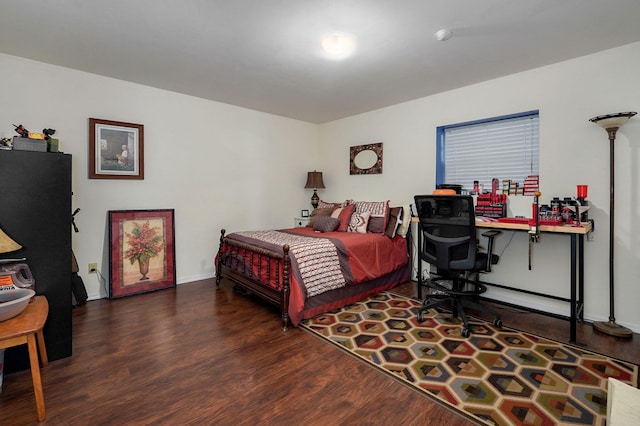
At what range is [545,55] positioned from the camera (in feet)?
9.45

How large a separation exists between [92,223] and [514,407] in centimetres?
418

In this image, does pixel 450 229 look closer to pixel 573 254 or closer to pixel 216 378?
pixel 573 254

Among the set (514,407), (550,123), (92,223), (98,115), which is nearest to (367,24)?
(550,123)

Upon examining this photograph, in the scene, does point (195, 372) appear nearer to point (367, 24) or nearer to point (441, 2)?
point (367, 24)

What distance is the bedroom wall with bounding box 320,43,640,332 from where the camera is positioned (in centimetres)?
270

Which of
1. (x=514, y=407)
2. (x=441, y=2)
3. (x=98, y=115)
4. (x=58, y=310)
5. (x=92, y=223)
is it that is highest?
(x=441, y=2)

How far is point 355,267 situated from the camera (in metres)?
3.36

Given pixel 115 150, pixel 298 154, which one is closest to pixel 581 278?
pixel 298 154

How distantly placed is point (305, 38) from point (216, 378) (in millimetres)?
2649

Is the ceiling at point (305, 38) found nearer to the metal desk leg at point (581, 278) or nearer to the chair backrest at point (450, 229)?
the chair backrest at point (450, 229)

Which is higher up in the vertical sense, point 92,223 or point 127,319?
point 92,223

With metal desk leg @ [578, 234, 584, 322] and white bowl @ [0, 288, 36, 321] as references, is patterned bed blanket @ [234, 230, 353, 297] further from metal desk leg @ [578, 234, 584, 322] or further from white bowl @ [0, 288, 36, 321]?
metal desk leg @ [578, 234, 584, 322]

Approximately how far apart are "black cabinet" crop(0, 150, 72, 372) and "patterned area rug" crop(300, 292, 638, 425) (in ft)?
6.18

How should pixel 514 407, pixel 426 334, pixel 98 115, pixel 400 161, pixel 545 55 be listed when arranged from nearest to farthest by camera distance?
pixel 514 407 → pixel 426 334 → pixel 545 55 → pixel 98 115 → pixel 400 161
